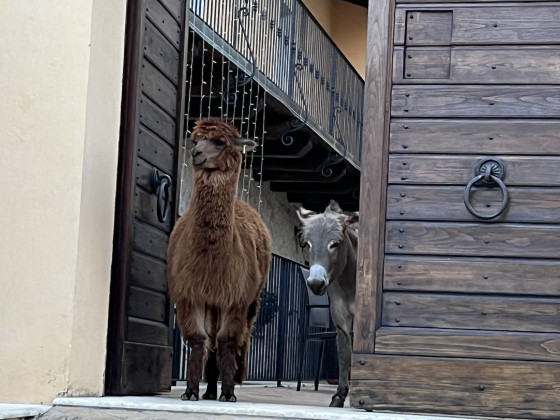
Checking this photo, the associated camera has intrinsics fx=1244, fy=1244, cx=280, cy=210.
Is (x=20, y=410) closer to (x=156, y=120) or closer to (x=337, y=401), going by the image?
(x=156, y=120)

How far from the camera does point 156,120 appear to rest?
803 centimetres

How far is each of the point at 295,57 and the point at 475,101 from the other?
10489mm

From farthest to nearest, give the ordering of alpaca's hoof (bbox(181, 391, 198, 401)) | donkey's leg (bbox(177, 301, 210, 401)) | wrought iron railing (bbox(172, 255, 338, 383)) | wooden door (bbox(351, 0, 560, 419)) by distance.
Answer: wrought iron railing (bbox(172, 255, 338, 383)) < donkey's leg (bbox(177, 301, 210, 401)) < alpaca's hoof (bbox(181, 391, 198, 401)) < wooden door (bbox(351, 0, 560, 419))

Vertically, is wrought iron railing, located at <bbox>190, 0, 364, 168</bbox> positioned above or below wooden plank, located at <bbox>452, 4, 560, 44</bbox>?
above

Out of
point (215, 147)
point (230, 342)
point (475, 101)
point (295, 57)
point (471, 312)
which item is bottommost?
point (230, 342)

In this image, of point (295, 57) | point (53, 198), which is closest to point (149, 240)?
point (53, 198)

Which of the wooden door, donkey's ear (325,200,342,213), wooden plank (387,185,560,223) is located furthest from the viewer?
donkey's ear (325,200,342,213)

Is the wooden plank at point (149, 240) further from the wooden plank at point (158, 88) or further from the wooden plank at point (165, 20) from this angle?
the wooden plank at point (165, 20)

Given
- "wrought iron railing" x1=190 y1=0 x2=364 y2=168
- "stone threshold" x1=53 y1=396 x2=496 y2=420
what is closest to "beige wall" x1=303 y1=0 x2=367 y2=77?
"wrought iron railing" x1=190 y1=0 x2=364 y2=168

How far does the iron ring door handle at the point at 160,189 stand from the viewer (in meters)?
7.83

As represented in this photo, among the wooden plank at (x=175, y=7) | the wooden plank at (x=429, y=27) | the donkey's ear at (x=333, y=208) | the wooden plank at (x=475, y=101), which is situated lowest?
the donkey's ear at (x=333, y=208)

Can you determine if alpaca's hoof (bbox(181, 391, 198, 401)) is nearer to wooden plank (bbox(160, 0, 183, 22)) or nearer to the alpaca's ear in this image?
the alpaca's ear

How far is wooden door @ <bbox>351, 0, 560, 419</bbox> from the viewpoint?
656 cm

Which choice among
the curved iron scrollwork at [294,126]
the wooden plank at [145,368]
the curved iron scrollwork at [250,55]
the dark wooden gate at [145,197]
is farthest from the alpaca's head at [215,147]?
the curved iron scrollwork at [294,126]
